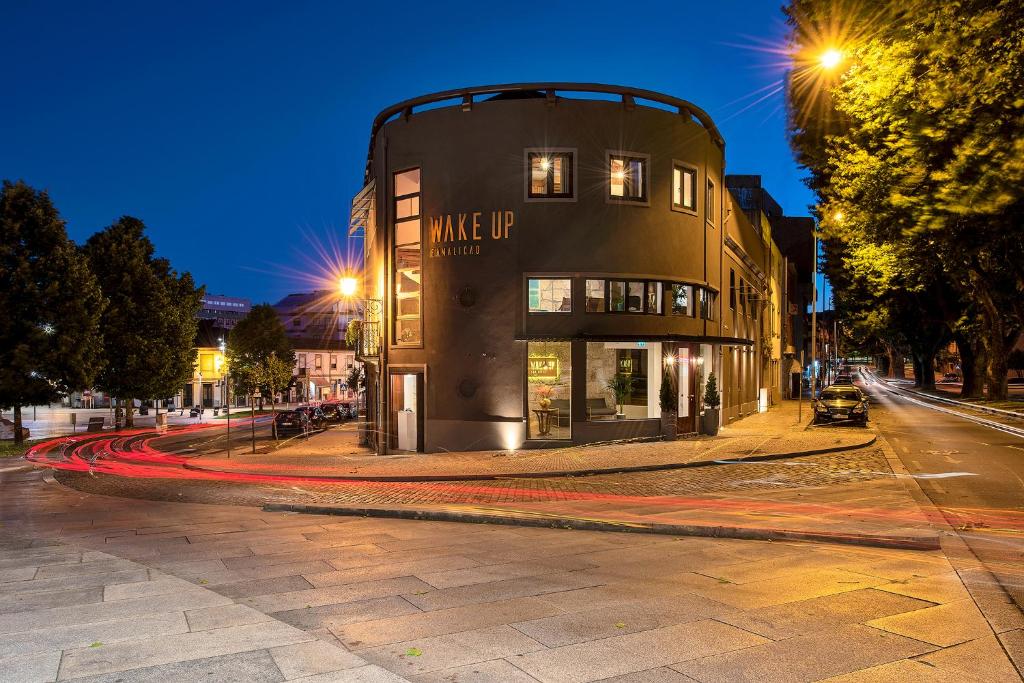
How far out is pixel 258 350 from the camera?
81500 millimetres

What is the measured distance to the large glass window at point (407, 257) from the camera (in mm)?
26250

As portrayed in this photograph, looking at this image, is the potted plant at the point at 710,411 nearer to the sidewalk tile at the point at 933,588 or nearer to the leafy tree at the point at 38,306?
the sidewalk tile at the point at 933,588

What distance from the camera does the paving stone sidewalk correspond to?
19750 millimetres

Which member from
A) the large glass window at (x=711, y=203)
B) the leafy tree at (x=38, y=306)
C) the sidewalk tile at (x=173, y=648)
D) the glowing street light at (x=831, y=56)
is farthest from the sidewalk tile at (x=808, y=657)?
the leafy tree at (x=38, y=306)

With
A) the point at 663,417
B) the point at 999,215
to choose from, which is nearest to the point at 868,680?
the point at 999,215

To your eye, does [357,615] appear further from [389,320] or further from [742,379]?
[742,379]

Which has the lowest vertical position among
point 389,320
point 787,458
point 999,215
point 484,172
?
point 787,458

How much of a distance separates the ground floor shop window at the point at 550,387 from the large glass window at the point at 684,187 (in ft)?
22.7

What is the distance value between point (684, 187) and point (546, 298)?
23.8ft

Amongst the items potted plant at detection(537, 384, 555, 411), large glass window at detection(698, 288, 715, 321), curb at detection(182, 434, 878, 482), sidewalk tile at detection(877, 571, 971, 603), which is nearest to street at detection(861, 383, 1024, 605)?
sidewalk tile at detection(877, 571, 971, 603)

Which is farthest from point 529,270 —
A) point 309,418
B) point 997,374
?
point 997,374

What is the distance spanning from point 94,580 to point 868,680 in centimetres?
796

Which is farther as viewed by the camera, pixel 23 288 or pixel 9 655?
pixel 23 288

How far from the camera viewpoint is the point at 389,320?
2645 cm
